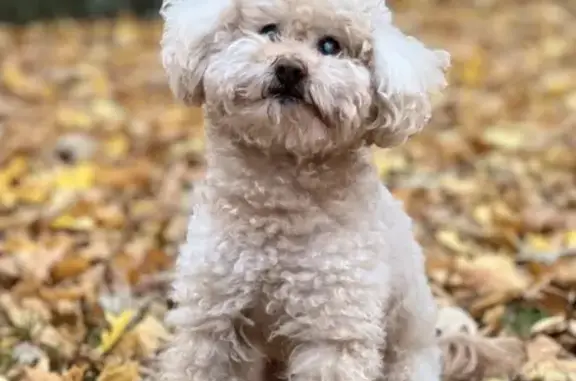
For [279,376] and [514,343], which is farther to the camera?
[514,343]

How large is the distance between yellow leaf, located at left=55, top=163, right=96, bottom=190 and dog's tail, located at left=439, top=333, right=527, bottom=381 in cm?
229

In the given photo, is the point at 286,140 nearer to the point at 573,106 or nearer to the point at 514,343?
the point at 514,343

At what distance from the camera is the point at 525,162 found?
5652mm

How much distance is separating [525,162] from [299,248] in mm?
3237

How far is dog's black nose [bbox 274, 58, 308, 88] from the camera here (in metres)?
2.45

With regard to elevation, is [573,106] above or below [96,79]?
above

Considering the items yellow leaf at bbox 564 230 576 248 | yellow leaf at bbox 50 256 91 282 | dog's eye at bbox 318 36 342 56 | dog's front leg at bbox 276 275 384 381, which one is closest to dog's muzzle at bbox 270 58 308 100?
dog's eye at bbox 318 36 342 56

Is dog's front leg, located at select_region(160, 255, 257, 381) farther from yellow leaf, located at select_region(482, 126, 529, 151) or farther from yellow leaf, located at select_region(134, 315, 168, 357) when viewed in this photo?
yellow leaf, located at select_region(482, 126, 529, 151)

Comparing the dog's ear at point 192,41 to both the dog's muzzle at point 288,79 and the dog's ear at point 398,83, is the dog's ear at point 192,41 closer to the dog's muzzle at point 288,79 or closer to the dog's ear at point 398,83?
the dog's muzzle at point 288,79

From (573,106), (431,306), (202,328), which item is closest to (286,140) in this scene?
(202,328)

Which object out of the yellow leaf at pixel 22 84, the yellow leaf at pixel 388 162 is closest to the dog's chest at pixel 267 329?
the yellow leaf at pixel 388 162

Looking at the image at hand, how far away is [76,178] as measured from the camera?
5.17 m

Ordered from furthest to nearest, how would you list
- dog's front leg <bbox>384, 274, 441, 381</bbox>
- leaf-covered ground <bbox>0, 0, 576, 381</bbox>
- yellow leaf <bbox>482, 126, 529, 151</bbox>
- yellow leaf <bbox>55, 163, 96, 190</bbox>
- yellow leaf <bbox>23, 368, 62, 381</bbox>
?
yellow leaf <bbox>482, 126, 529, 151</bbox> → yellow leaf <bbox>55, 163, 96, 190</bbox> → leaf-covered ground <bbox>0, 0, 576, 381</bbox> → yellow leaf <bbox>23, 368, 62, 381</bbox> → dog's front leg <bbox>384, 274, 441, 381</bbox>

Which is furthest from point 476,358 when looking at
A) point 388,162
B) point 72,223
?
point 388,162
